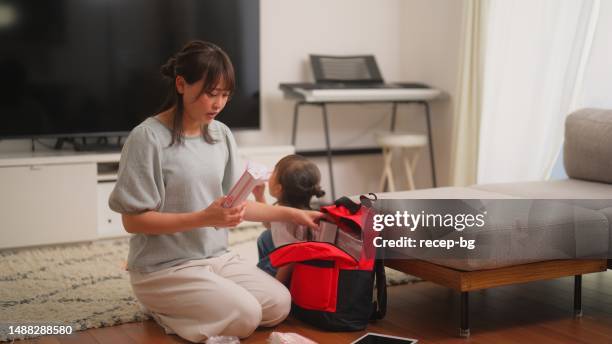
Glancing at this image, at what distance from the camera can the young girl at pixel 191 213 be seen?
223cm

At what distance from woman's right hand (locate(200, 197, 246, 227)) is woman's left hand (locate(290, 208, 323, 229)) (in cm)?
33

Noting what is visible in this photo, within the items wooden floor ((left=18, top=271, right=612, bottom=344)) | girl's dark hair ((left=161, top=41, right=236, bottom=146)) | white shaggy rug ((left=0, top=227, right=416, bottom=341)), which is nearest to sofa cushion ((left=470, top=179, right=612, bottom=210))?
wooden floor ((left=18, top=271, right=612, bottom=344))

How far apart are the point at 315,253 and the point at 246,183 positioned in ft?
1.37

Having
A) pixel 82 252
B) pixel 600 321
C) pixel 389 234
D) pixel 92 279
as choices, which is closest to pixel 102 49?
pixel 82 252

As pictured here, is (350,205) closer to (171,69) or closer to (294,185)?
(294,185)

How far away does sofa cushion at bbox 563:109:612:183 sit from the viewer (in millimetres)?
3080

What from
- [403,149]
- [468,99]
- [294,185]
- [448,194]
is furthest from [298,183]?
[403,149]

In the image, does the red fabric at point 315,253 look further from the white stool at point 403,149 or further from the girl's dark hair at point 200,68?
the white stool at point 403,149

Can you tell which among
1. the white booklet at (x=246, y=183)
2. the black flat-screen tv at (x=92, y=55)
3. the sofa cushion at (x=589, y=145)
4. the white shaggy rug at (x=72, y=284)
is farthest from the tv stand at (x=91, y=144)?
the sofa cushion at (x=589, y=145)

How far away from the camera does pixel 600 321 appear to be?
2547 millimetres

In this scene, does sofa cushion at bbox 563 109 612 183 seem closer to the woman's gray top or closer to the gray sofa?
the gray sofa

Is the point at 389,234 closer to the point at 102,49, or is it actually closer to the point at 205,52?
the point at 205,52

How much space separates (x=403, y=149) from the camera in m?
4.86

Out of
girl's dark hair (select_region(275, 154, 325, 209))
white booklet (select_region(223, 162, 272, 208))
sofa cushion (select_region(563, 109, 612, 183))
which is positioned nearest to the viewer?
white booklet (select_region(223, 162, 272, 208))
